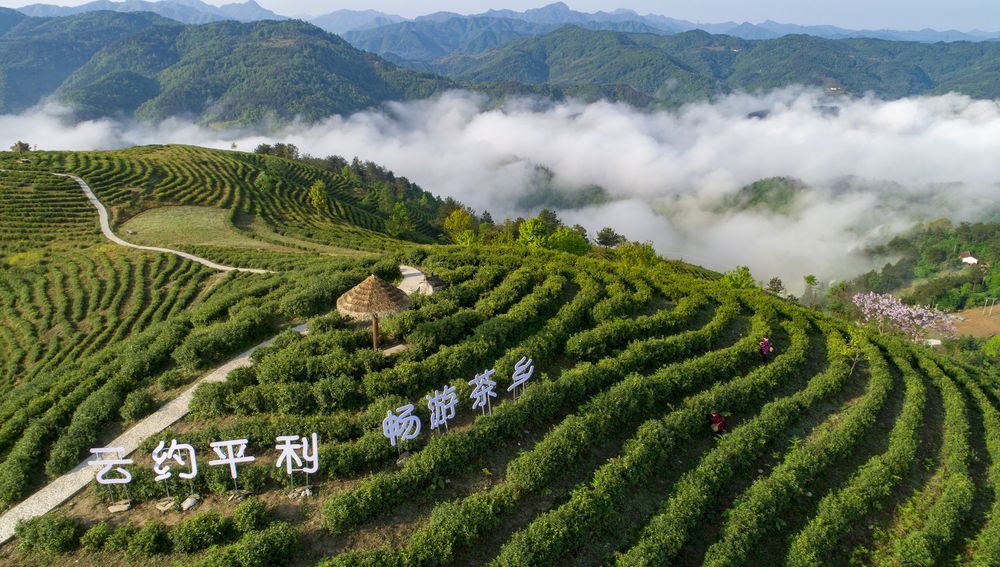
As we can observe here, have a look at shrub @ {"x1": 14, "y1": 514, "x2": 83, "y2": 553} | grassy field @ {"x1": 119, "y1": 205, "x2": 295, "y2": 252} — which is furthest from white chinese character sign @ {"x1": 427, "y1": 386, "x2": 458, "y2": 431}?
grassy field @ {"x1": 119, "y1": 205, "x2": 295, "y2": 252}

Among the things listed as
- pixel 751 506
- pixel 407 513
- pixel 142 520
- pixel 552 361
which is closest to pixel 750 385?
pixel 751 506

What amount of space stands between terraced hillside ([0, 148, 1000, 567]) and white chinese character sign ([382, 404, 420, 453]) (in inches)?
17.8

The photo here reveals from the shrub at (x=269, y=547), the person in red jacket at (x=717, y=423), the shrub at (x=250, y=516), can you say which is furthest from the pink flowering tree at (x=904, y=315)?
the shrub at (x=250, y=516)

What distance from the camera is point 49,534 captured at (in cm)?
1065

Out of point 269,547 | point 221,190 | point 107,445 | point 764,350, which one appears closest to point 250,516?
point 269,547

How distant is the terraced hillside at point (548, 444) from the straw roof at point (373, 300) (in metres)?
2.03

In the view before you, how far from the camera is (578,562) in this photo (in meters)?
11.1

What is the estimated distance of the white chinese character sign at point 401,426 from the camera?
12648 millimetres

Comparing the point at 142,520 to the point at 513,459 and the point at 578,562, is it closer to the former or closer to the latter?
the point at 513,459

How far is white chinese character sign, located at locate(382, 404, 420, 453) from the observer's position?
12648 millimetres

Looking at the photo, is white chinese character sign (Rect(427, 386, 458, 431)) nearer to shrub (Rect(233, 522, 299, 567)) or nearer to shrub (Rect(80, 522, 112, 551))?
shrub (Rect(233, 522, 299, 567))

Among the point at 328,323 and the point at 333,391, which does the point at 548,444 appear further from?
the point at 328,323

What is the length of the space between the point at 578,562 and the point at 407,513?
4297 mm

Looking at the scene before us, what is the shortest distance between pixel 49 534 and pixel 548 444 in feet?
39.4
